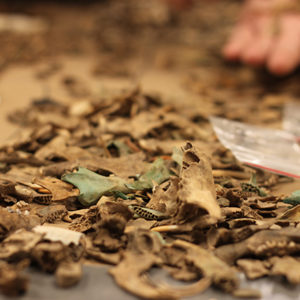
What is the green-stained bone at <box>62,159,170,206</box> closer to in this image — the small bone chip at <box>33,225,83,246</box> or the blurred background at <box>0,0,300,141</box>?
the small bone chip at <box>33,225,83,246</box>

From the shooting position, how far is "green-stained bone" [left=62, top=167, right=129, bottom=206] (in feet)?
3.43

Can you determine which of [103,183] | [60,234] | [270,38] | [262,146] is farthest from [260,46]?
[60,234]

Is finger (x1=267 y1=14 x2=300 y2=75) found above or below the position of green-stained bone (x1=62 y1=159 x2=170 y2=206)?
above

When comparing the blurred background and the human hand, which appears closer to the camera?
the blurred background

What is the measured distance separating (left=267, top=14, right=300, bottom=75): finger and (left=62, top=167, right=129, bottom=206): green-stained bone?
156 centimetres

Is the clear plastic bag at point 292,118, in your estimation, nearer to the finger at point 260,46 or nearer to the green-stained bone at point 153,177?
the finger at point 260,46

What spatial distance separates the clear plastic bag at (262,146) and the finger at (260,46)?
3.00ft

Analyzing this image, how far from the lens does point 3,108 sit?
183cm

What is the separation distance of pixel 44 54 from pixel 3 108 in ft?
3.62

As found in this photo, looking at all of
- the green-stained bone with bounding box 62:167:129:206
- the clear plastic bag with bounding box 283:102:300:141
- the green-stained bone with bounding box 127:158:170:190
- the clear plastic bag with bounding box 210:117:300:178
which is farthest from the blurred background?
the green-stained bone with bounding box 127:158:170:190

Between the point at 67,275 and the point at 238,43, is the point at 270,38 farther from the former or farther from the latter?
the point at 67,275

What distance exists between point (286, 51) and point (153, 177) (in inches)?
61.1

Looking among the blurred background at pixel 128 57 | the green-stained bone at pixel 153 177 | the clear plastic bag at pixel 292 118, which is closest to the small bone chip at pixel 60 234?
the green-stained bone at pixel 153 177

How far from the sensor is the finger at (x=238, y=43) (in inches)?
99.0
